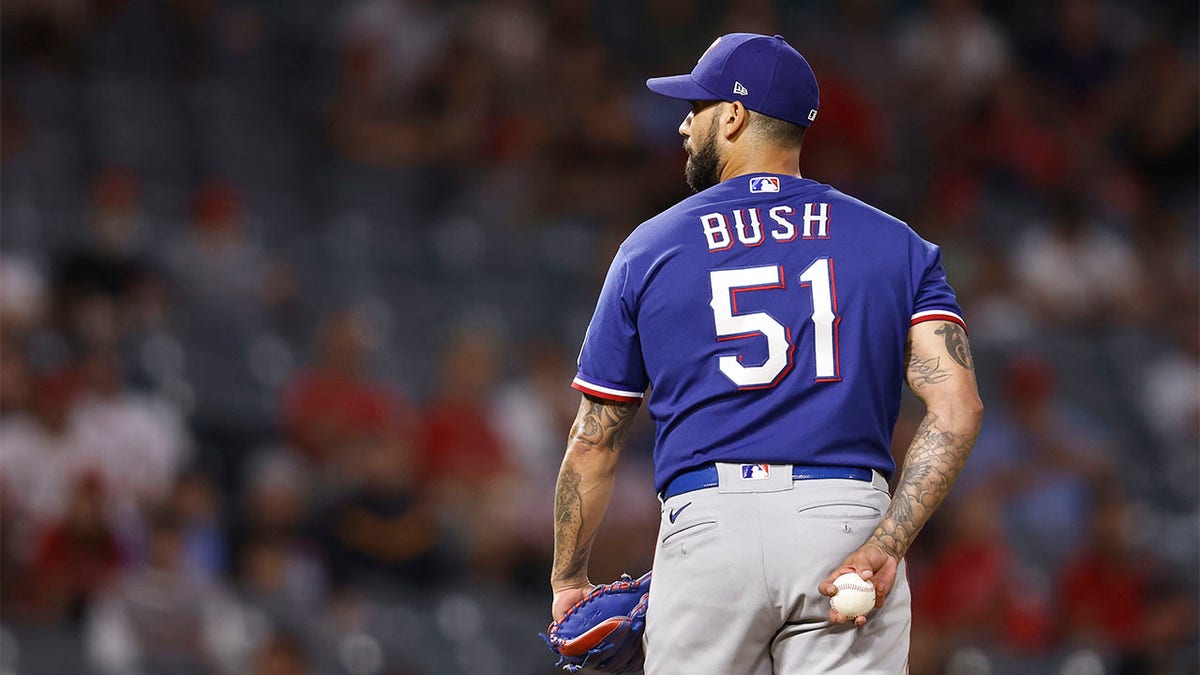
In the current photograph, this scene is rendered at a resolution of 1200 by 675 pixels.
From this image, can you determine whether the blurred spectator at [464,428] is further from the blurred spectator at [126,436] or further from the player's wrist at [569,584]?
the player's wrist at [569,584]

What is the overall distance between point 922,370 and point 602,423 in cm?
68

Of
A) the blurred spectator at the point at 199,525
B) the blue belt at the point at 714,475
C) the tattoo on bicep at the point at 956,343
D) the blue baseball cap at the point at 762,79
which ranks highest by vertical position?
the blue baseball cap at the point at 762,79

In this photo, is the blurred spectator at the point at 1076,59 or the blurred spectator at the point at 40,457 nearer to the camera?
the blurred spectator at the point at 40,457

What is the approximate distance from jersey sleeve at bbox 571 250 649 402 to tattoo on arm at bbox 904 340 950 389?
56 centimetres

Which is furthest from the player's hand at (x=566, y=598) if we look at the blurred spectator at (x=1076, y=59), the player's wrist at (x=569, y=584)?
the blurred spectator at (x=1076, y=59)

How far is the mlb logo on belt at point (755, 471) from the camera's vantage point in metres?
3.24

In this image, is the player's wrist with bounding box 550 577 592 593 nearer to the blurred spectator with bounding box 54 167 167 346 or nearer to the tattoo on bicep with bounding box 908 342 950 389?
the tattoo on bicep with bounding box 908 342 950 389

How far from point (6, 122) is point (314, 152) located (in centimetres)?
200

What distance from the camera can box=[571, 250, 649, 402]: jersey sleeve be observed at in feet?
11.3

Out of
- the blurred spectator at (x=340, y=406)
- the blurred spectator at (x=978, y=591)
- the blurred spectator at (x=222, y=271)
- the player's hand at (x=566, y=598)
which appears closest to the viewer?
the player's hand at (x=566, y=598)

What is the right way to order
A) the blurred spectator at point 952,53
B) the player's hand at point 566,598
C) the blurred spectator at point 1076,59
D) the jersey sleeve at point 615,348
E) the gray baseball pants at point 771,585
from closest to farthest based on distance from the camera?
the gray baseball pants at point 771,585 < the jersey sleeve at point 615,348 < the player's hand at point 566,598 < the blurred spectator at point 952,53 < the blurred spectator at point 1076,59

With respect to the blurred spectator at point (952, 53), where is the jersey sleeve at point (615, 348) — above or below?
above

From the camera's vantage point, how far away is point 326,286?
975 centimetres

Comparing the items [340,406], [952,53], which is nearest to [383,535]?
[340,406]
